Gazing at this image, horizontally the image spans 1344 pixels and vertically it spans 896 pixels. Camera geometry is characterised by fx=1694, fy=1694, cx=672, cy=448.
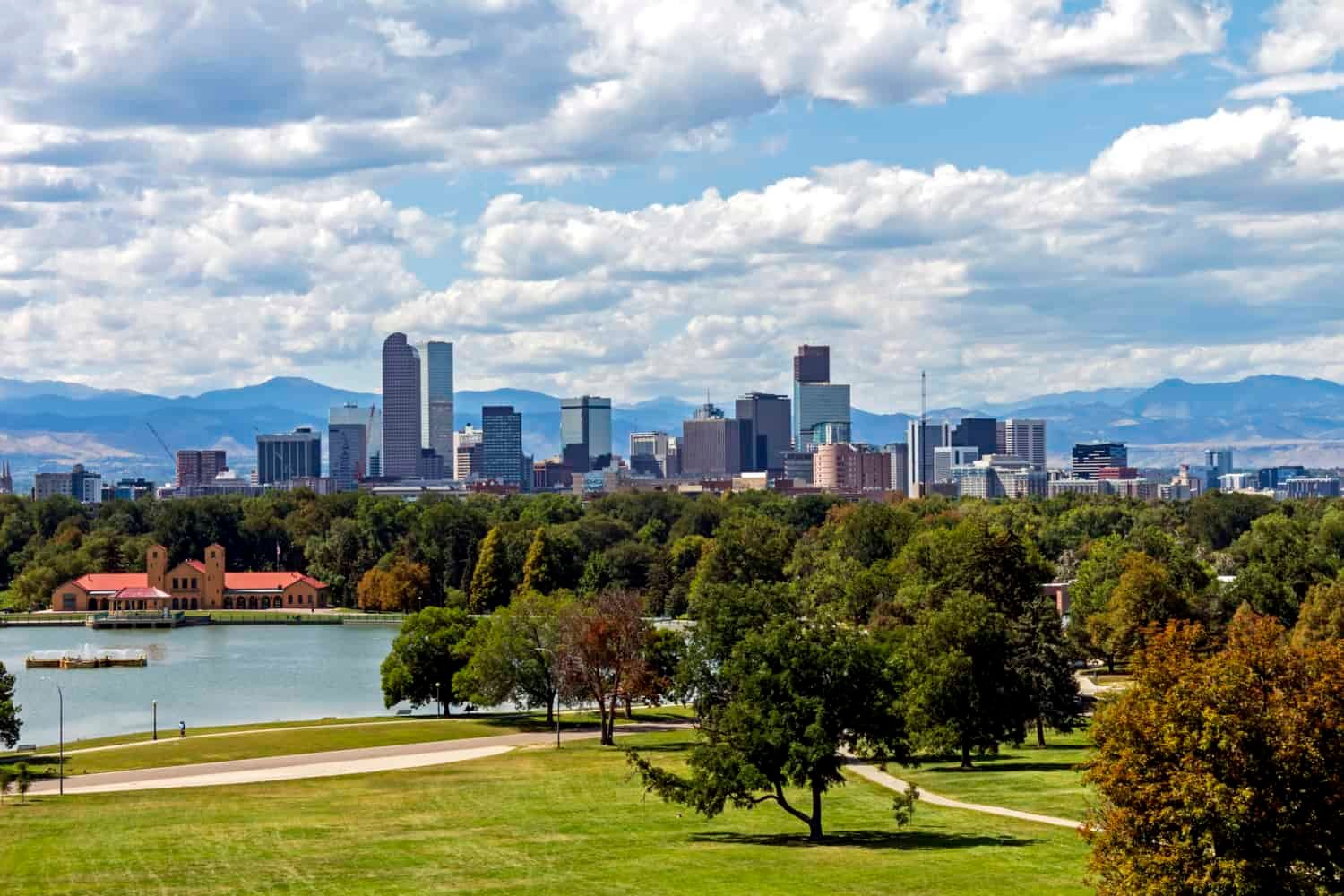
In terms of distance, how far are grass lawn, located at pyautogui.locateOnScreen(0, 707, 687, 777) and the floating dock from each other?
129 ft

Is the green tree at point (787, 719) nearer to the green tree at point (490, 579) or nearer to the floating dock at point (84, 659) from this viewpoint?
the floating dock at point (84, 659)

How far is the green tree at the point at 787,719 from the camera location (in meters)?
39.1

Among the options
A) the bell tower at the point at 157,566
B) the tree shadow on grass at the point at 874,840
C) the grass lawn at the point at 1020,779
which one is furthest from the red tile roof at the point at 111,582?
the tree shadow on grass at the point at 874,840

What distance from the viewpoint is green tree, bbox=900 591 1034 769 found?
54781 mm

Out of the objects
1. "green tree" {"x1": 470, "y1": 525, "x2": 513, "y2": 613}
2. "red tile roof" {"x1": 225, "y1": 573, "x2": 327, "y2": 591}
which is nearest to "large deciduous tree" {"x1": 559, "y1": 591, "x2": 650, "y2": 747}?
"green tree" {"x1": 470, "y1": 525, "x2": 513, "y2": 613}

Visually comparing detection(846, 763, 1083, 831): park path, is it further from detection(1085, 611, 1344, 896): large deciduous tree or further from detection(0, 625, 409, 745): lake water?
detection(0, 625, 409, 745): lake water

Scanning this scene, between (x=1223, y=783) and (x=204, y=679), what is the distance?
255ft

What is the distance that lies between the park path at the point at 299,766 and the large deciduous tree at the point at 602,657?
202 cm

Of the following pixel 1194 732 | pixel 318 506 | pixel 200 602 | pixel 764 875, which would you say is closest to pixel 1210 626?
pixel 764 875

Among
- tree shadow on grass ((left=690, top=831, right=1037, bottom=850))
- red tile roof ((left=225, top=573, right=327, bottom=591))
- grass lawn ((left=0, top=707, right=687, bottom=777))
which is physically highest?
red tile roof ((left=225, top=573, right=327, bottom=591))

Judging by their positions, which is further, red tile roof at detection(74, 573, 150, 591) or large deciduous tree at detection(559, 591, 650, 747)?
red tile roof at detection(74, 573, 150, 591)

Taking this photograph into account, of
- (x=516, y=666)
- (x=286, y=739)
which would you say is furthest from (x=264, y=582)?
(x=286, y=739)

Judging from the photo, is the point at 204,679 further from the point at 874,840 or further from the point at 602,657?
the point at 874,840

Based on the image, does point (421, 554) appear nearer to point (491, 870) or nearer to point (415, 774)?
point (415, 774)
